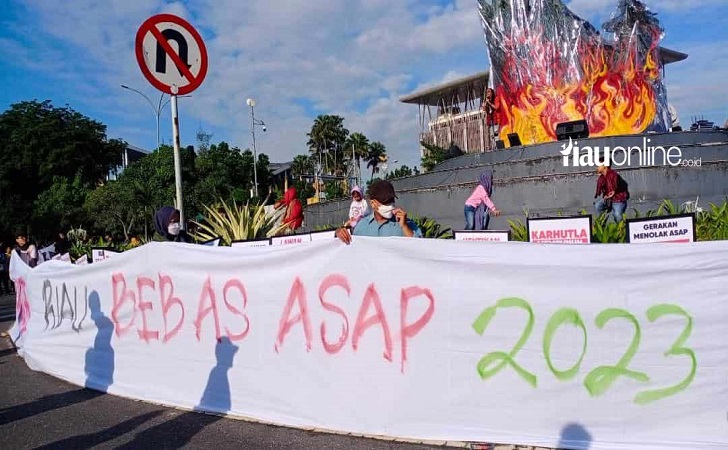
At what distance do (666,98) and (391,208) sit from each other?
1087 inches

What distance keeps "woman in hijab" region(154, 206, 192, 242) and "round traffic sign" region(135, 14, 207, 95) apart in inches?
83.8

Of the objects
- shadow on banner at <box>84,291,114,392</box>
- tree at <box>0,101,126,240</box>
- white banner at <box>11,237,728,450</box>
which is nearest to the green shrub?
shadow on banner at <box>84,291,114,392</box>

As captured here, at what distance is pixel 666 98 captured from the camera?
2889 cm

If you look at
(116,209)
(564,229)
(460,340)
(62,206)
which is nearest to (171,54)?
(564,229)

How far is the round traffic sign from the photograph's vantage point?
278 inches

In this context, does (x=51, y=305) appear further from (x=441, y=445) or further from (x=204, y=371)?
(x=441, y=445)

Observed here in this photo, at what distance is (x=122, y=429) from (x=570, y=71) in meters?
25.8

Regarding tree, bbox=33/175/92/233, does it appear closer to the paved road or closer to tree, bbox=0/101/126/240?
tree, bbox=0/101/126/240

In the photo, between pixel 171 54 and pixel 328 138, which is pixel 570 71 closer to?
pixel 171 54

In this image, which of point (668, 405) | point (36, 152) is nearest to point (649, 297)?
point (668, 405)

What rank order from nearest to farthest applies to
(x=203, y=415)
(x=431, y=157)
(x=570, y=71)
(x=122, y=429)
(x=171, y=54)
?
(x=122, y=429)
(x=203, y=415)
(x=171, y=54)
(x=570, y=71)
(x=431, y=157)

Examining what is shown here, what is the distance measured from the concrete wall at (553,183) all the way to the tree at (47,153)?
121ft

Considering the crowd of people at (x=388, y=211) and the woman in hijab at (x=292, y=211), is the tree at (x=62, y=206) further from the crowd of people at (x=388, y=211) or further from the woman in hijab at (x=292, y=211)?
the woman in hijab at (x=292, y=211)

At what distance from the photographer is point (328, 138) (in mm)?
77625
